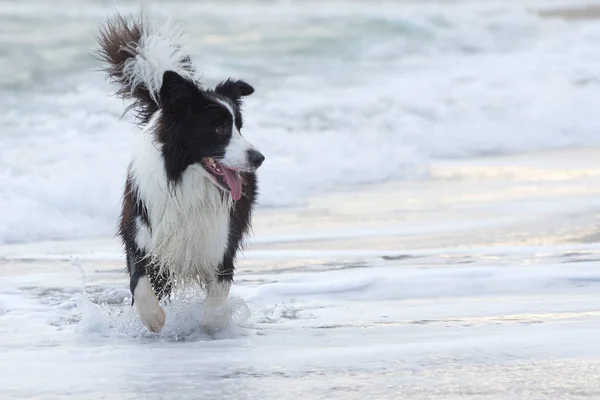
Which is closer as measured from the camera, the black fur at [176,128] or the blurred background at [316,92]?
the black fur at [176,128]

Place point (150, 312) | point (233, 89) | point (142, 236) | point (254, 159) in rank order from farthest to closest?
1. point (233, 89)
2. point (142, 236)
3. point (150, 312)
4. point (254, 159)

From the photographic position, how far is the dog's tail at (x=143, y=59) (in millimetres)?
6992

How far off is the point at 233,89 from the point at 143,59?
0.49 m

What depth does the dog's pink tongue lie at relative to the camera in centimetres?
677

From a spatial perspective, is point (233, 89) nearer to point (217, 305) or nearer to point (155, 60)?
point (155, 60)

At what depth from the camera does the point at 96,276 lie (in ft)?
27.7

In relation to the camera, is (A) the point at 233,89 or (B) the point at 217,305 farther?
(A) the point at 233,89

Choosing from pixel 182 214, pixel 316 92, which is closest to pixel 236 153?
pixel 182 214

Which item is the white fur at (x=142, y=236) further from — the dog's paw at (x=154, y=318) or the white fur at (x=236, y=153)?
the white fur at (x=236, y=153)

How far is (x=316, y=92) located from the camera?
1819 centimetres

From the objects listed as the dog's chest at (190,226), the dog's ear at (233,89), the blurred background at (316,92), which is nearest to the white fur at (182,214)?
the dog's chest at (190,226)

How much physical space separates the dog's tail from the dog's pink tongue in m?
0.49

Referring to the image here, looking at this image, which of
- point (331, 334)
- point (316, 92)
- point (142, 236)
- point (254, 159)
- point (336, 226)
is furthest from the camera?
point (316, 92)

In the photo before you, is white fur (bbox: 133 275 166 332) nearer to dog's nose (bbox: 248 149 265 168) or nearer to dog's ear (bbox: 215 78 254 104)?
dog's nose (bbox: 248 149 265 168)
